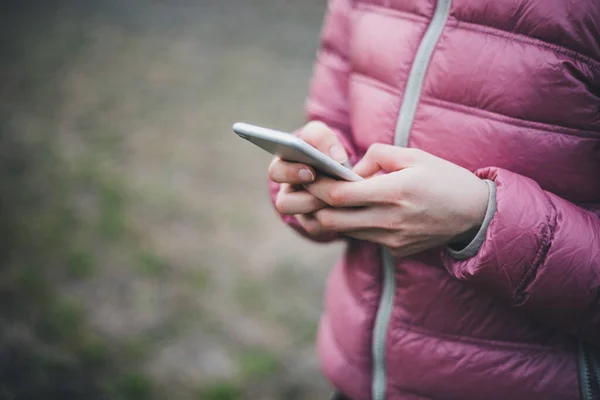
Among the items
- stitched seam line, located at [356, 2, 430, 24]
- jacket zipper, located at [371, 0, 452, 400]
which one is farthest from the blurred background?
stitched seam line, located at [356, 2, 430, 24]

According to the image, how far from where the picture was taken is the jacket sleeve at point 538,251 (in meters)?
0.78

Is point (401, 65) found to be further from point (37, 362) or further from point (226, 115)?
point (226, 115)

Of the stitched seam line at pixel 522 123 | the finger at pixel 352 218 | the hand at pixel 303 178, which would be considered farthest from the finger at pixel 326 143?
the stitched seam line at pixel 522 123

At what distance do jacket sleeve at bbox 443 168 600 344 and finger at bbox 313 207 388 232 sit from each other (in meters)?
0.17

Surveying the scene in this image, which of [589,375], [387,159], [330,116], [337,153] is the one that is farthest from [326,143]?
[589,375]

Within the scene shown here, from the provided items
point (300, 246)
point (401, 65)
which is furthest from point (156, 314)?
point (401, 65)

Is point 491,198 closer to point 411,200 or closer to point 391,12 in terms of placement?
point 411,200

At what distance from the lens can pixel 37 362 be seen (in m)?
2.07

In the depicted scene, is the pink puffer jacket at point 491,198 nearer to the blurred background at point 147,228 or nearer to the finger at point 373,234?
the finger at point 373,234

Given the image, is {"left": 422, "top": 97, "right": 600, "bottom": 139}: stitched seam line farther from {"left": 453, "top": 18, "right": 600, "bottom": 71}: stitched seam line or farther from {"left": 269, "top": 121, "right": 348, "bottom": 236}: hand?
{"left": 269, "top": 121, "right": 348, "bottom": 236}: hand

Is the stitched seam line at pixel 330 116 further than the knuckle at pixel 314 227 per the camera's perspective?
Yes

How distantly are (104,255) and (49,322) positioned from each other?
451 mm

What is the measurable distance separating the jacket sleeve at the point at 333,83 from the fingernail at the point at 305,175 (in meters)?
0.29

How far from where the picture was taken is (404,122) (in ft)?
3.02
